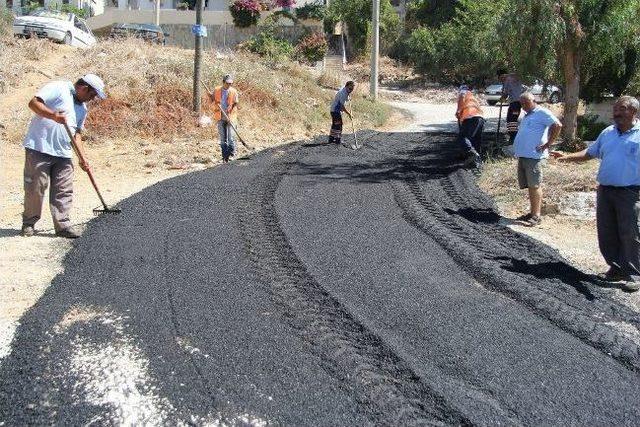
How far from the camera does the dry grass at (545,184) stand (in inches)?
329

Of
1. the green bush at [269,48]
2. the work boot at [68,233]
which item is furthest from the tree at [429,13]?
the work boot at [68,233]

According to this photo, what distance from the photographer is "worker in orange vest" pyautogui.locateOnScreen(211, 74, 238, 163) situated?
10.9 m

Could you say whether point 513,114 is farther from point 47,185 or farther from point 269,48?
point 269,48

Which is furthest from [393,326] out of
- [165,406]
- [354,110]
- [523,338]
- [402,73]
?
[402,73]

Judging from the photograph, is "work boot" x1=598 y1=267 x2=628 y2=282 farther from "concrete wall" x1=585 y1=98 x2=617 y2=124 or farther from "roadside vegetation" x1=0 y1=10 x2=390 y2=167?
"concrete wall" x1=585 y1=98 x2=617 y2=124

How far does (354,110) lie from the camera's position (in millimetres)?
17859

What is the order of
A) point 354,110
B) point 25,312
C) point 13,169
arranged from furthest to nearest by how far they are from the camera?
point 354,110 → point 13,169 → point 25,312

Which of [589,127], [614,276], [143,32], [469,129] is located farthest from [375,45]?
[614,276]

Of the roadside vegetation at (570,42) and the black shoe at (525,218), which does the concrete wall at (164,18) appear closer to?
the roadside vegetation at (570,42)

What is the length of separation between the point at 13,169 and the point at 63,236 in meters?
4.92

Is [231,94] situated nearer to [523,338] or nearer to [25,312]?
[25,312]

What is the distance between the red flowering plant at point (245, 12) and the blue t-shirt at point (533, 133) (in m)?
23.7

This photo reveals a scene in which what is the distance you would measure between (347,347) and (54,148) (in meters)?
3.72

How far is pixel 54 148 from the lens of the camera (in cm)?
627
